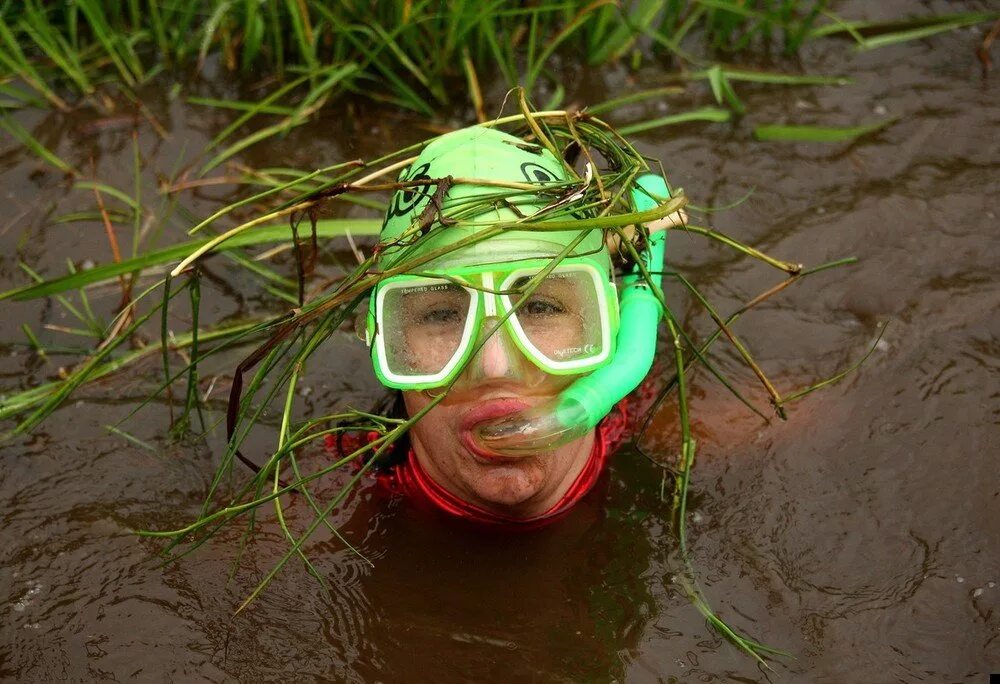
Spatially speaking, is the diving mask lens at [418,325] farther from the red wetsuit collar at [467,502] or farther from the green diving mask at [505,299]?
the red wetsuit collar at [467,502]

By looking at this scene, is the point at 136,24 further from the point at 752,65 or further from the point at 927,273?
the point at 927,273

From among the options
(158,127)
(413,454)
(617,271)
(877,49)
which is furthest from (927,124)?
(158,127)

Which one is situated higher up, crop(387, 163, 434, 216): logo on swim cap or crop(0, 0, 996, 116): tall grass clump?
crop(387, 163, 434, 216): logo on swim cap

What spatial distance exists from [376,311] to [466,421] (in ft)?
1.15

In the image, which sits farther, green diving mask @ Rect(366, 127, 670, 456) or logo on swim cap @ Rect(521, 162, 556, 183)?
logo on swim cap @ Rect(521, 162, 556, 183)

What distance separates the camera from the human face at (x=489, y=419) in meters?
2.64

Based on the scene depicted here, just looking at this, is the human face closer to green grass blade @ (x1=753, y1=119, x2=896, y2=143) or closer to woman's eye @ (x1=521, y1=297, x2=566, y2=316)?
woman's eye @ (x1=521, y1=297, x2=566, y2=316)

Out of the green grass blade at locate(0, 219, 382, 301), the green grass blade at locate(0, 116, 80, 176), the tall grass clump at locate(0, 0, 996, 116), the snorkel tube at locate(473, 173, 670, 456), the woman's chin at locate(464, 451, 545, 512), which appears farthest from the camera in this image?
the tall grass clump at locate(0, 0, 996, 116)

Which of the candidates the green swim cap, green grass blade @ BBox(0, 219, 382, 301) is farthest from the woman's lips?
green grass blade @ BBox(0, 219, 382, 301)

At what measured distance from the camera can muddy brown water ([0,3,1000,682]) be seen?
9.11 feet

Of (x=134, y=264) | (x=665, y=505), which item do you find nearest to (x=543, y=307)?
(x=665, y=505)

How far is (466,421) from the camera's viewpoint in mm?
2691

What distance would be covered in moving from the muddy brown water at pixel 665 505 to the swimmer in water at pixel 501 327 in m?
0.37

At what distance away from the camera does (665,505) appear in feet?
10.6
